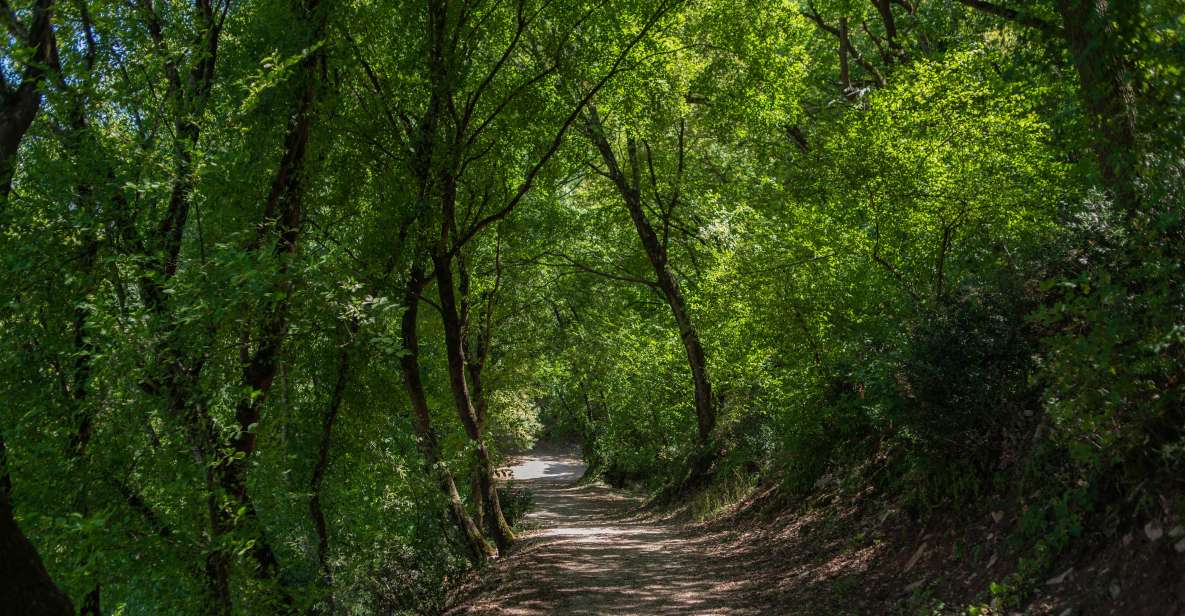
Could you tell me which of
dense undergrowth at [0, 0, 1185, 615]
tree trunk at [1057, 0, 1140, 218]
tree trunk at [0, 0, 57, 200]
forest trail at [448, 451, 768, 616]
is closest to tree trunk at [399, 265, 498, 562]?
dense undergrowth at [0, 0, 1185, 615]

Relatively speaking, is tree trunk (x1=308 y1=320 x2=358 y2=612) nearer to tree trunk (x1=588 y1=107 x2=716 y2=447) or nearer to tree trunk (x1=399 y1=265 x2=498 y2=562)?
tree trunk (x1=399 y1=265 x2=498 y2=562)

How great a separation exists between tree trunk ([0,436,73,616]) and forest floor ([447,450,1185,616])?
575 centimetres

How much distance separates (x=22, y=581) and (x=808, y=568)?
7921 mm

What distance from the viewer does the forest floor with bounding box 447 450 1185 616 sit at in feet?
17.0

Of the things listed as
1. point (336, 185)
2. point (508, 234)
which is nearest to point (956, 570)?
point (336, 185)

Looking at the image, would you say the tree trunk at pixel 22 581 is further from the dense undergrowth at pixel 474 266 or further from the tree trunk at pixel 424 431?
the tree trunk at pixel 424 431

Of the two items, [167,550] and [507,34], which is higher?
[507,34]

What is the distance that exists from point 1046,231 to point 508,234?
1209 cm

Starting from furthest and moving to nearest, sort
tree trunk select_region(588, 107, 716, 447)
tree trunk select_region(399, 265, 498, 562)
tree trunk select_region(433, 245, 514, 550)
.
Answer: tree trunk select_region(588, 107, 716, 447)
tree trunk select_region(399, 265, 498, 562)
tree trunk select_region(433, 245, 514, 550)

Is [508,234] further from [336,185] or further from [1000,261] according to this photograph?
[1000,261]

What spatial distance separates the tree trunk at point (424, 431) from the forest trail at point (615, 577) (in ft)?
2.49

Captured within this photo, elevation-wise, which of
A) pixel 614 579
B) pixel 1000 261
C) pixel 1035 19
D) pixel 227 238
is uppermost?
pixel 1035 19

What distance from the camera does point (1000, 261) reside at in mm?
7555

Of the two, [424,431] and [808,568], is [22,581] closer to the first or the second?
[808,568]
